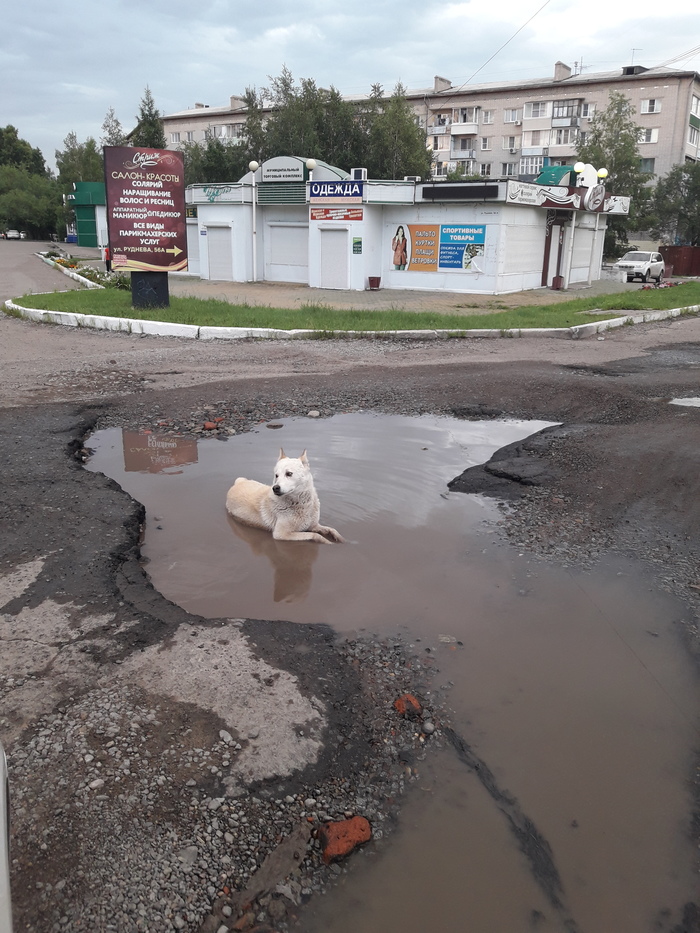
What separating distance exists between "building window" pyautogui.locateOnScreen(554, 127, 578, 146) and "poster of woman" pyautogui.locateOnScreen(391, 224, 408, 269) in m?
47.0

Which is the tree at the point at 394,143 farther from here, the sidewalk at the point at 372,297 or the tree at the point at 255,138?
the sidewalk at the point at 372,297

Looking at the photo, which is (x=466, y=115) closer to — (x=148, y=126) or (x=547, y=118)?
(x=547, y=118)

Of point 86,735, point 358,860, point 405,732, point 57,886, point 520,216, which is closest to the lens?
point 57,886

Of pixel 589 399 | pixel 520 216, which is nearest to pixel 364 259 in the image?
pixel 520 216

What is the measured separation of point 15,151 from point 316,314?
275 feet

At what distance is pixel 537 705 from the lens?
3645 mm

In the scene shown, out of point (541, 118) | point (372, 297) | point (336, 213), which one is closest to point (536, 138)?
point (541, 118)

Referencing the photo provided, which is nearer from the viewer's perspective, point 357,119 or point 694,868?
point 694,868

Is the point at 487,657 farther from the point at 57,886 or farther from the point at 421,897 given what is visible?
the point at 57,886

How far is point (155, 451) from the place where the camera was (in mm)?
7664

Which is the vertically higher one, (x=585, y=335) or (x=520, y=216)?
(x=520, y=216)

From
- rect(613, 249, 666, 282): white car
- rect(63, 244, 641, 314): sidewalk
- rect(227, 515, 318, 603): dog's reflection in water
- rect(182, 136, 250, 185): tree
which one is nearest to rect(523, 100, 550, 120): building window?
rect(182, 136, 250, 185): tree

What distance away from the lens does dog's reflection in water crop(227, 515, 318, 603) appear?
191 inches

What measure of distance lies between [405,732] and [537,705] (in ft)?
2.44
